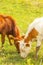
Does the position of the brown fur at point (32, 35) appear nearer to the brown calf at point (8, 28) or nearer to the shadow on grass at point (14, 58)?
the shadow on grass at point (14, 58)

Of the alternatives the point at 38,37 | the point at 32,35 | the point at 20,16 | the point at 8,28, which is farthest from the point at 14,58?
Answer: the point at 20,16

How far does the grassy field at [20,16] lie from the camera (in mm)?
9953

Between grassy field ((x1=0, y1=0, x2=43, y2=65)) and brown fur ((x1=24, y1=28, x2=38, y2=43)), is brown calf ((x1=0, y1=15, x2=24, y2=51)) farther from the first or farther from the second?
brown fur ((x1=24, y1=28, x2=38, y2=43))

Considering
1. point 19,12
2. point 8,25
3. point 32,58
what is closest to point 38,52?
point 32,58

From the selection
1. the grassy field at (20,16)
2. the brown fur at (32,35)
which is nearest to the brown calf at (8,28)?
the grassy field at (20,16)

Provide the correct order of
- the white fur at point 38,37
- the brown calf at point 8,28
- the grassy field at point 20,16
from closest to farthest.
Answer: the white fur at point 38,37
the grassy field at point 20,16
the brown calf at point 8,28

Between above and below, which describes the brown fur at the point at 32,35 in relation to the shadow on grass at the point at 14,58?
above

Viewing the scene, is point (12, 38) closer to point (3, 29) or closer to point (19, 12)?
point (3, 29)

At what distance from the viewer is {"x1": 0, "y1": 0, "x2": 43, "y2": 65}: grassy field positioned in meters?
9.95

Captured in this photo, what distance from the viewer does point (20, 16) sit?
595 inches

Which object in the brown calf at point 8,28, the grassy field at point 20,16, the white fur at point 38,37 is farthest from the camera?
the brown calf at point 8,28

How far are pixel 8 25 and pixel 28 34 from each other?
3.98ft

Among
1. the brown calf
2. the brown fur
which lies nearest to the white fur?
the brown fur

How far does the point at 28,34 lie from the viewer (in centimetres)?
990
